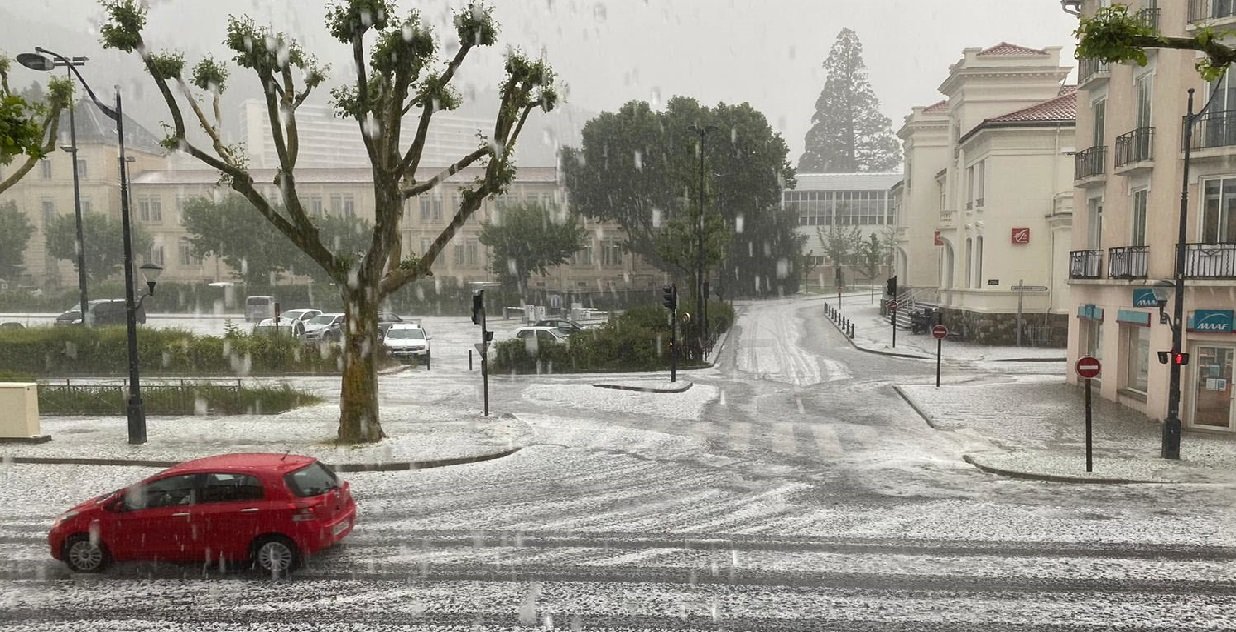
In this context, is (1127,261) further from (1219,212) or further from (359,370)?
(359,370)

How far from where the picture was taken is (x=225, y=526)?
9.29 meters

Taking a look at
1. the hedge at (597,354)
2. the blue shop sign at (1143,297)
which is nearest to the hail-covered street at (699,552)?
the blue shop sign at (1143,297)

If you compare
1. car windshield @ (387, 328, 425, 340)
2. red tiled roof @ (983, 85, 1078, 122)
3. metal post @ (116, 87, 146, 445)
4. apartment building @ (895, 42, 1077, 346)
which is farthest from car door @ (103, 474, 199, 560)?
red tiled roof @ (983, 85, 1078, 122)

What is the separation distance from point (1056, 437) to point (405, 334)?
23790mm

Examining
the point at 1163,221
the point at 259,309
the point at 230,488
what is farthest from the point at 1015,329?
the point at 259,309

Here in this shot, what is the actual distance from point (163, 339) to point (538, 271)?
36.7m

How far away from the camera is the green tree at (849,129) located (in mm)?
125625

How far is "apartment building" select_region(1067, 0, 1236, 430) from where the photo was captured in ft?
58.2

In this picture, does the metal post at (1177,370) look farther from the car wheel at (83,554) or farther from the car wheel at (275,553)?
the car wheel at (83,554)

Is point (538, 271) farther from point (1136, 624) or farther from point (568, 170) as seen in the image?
point (1136, 624)

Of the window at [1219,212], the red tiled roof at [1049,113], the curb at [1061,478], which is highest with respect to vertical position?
the red tiled roof at [1049,113]

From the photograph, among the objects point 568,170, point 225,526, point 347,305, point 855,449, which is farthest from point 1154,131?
point 568,170

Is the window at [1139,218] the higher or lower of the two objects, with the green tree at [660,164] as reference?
lower

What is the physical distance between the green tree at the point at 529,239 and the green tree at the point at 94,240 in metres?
32.9
